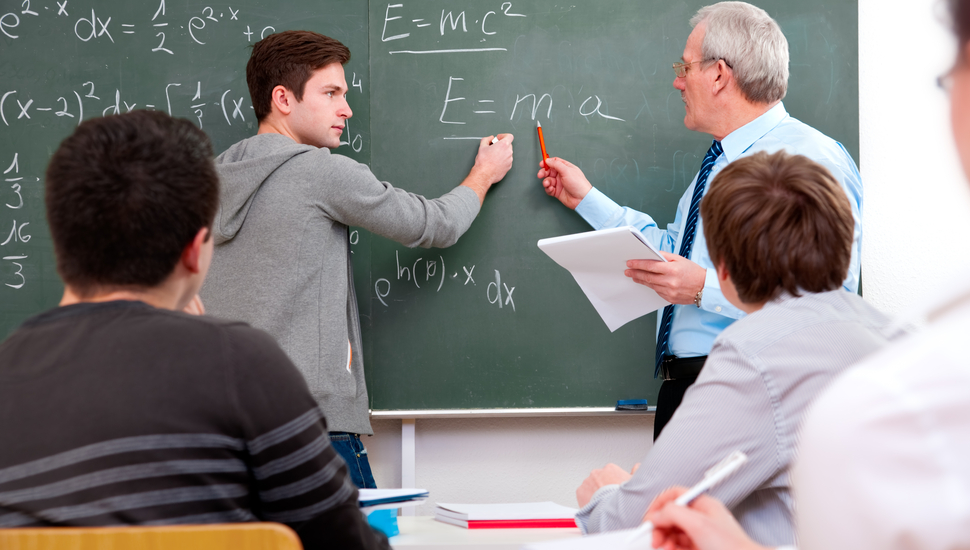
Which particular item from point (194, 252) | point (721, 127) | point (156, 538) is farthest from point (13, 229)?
point (721, 127)

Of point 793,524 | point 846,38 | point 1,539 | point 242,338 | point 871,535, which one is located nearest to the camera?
point 871,535

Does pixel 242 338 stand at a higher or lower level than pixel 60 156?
lower

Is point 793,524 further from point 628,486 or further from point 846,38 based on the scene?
point 846,38

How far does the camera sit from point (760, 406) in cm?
106

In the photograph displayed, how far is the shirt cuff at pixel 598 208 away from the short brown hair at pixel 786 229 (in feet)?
3.77

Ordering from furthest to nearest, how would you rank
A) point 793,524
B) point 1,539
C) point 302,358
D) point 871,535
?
point 302,358, point 793,524, point 1,539, point 871,535

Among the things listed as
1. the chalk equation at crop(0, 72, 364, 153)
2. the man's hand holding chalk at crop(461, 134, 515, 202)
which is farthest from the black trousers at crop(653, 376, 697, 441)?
the chalk equation at crop(0, 72, 364, 153)

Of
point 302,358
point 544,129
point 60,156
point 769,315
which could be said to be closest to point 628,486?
point 769,315

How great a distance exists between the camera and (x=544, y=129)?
249 centimetres

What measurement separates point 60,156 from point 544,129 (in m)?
1.74

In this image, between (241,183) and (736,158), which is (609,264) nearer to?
(736,158)

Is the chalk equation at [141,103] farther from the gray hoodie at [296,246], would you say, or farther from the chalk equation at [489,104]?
the chalk equation at [489,104]

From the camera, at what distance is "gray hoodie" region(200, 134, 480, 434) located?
2.08 metres

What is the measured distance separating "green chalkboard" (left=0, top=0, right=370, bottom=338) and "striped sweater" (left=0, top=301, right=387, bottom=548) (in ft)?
5.40
